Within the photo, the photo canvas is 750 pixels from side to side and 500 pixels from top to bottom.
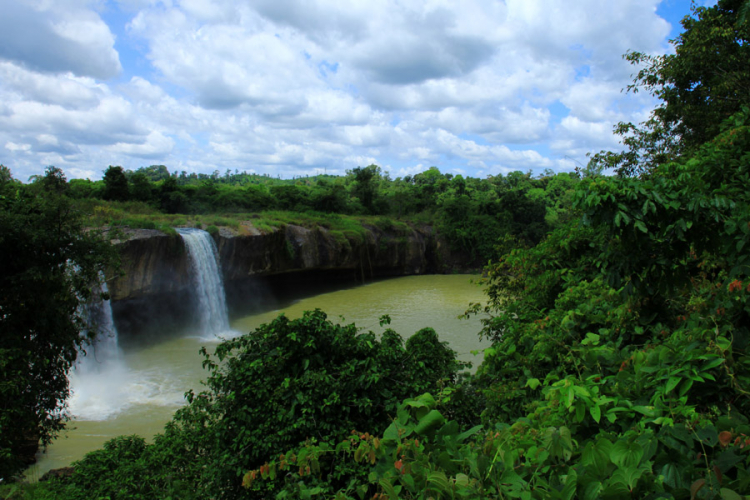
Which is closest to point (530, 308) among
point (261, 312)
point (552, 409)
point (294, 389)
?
point (294, 389)

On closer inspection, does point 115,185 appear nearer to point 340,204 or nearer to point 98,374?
point 340,204

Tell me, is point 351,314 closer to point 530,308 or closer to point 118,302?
point 118,302

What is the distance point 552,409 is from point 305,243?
17281 mm

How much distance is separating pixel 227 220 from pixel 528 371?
14673 mm

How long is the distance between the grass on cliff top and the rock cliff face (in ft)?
0.87

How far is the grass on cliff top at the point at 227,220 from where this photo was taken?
13.2 meters

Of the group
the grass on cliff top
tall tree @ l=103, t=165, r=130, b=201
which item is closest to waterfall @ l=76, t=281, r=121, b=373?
the grass on cliff top

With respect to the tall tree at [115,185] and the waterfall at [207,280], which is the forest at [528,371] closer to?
the waterfall at [207,280]

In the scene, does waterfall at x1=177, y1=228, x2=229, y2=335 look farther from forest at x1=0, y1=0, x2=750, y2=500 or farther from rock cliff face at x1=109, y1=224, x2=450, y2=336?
forest at x1=0, y1=0, x2=750, y2=500

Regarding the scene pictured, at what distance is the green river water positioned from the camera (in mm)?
7957

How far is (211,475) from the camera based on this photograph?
12.9 ft

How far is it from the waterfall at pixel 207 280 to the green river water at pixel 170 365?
56cm

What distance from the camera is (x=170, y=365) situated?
448 inches

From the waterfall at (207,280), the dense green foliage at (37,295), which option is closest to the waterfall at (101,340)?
the waterfall at (207,280)
